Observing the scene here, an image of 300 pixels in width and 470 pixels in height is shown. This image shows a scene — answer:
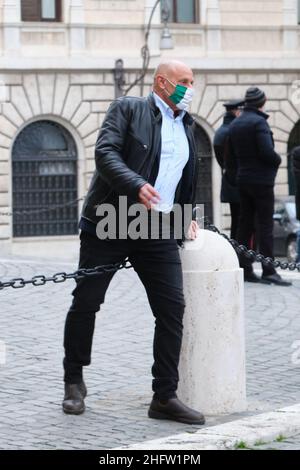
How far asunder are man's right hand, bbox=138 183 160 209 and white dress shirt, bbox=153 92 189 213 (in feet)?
1.02

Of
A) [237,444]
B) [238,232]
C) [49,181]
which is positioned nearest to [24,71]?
[49,181]

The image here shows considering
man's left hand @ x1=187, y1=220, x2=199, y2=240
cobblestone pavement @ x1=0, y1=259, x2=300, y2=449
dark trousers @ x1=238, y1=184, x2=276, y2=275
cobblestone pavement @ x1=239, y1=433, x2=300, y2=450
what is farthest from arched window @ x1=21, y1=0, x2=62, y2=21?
cobblestone pavement @ x1=239, y1=433, x2=300, y2=450

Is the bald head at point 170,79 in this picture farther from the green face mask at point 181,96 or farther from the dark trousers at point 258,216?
the dark trousers at point 258,216

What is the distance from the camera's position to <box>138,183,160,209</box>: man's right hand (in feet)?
21.5

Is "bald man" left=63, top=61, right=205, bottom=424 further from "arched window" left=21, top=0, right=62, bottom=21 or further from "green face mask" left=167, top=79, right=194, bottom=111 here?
"arched window" left=21, top=0, right=62, bottom=21

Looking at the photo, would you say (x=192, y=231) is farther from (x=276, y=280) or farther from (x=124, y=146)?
(x=276, y=280)

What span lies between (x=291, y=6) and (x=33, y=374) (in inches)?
1083

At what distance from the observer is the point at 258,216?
44.3 ft

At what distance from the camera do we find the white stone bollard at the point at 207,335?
724 centimetres

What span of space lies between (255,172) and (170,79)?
250 inches

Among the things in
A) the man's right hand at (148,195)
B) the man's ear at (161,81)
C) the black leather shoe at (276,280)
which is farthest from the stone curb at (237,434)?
the black leather shoe at (276,280)

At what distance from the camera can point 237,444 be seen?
635cm

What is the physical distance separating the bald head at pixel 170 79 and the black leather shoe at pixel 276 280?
6.48 metres

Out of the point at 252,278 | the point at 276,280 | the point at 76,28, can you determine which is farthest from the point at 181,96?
the point at 76,28
